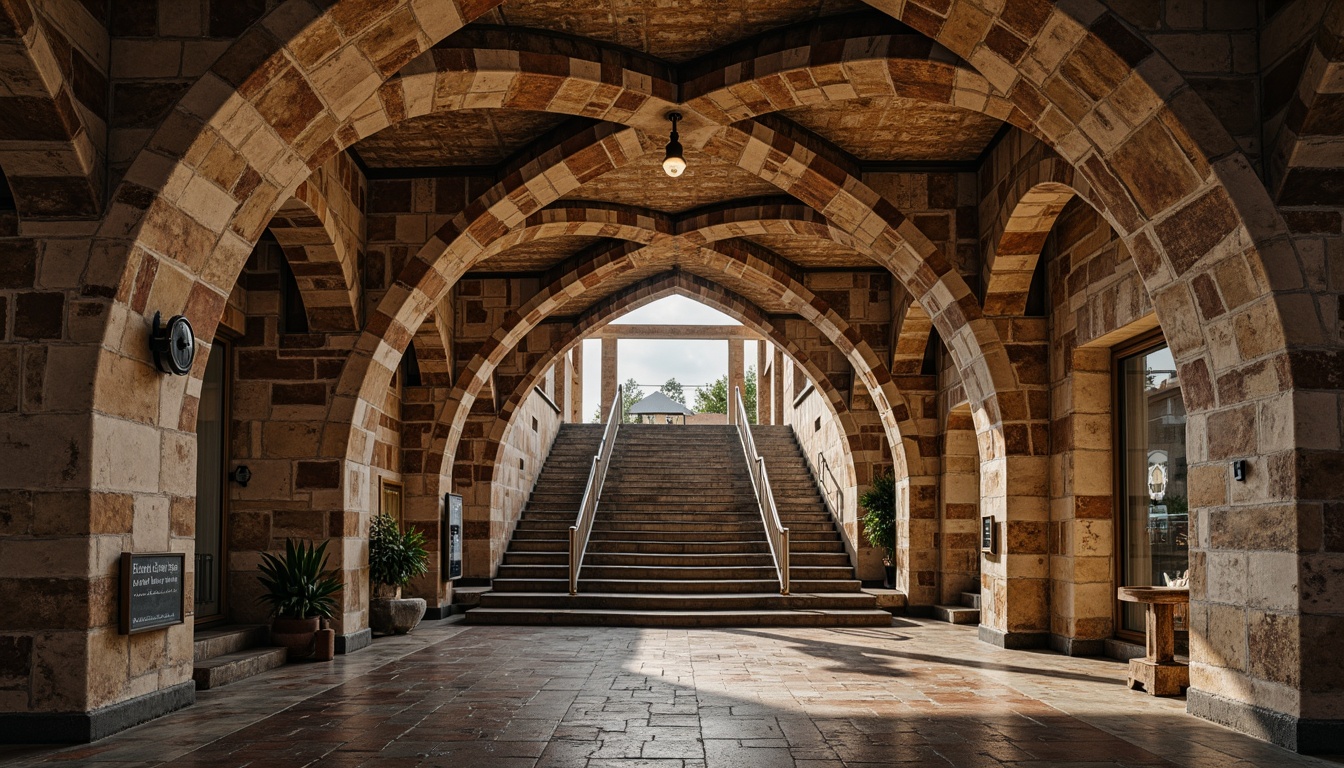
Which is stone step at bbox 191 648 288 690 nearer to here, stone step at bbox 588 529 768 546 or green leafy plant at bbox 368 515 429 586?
green leafy plant at bbox 368 515 429 586

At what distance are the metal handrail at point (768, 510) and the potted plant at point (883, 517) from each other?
1.07m

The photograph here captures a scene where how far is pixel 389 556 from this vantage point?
9.71 m

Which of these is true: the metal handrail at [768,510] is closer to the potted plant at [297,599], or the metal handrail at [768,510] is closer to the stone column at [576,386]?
the potted plant at [297,599]

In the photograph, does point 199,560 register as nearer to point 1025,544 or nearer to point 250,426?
point 250,426

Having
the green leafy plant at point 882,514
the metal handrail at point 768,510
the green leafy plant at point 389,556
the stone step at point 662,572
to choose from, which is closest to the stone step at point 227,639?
the green leafy plant at point 389,556

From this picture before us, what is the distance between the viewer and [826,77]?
701cm

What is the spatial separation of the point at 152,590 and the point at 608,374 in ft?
68.2

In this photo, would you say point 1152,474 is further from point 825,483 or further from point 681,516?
point 825,483

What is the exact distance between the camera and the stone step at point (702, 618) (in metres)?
11.1

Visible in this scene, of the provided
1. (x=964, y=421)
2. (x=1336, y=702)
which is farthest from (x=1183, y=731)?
(x=964, y=421)

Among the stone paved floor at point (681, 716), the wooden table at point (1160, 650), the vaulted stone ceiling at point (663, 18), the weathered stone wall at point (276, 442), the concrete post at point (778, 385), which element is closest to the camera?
the stone paved floor at point (681, 716)

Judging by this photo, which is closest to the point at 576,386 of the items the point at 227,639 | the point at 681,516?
the point at 681,516

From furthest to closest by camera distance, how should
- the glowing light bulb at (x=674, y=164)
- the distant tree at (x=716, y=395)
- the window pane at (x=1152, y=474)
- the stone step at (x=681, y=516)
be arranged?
the distant tree at (x=716, y=395) < the stone step at (x=681, y=516) < the window pane at (x=1152, y=474) < the glowing light bulb at (x=674, y=164)

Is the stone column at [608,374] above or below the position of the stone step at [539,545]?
above
